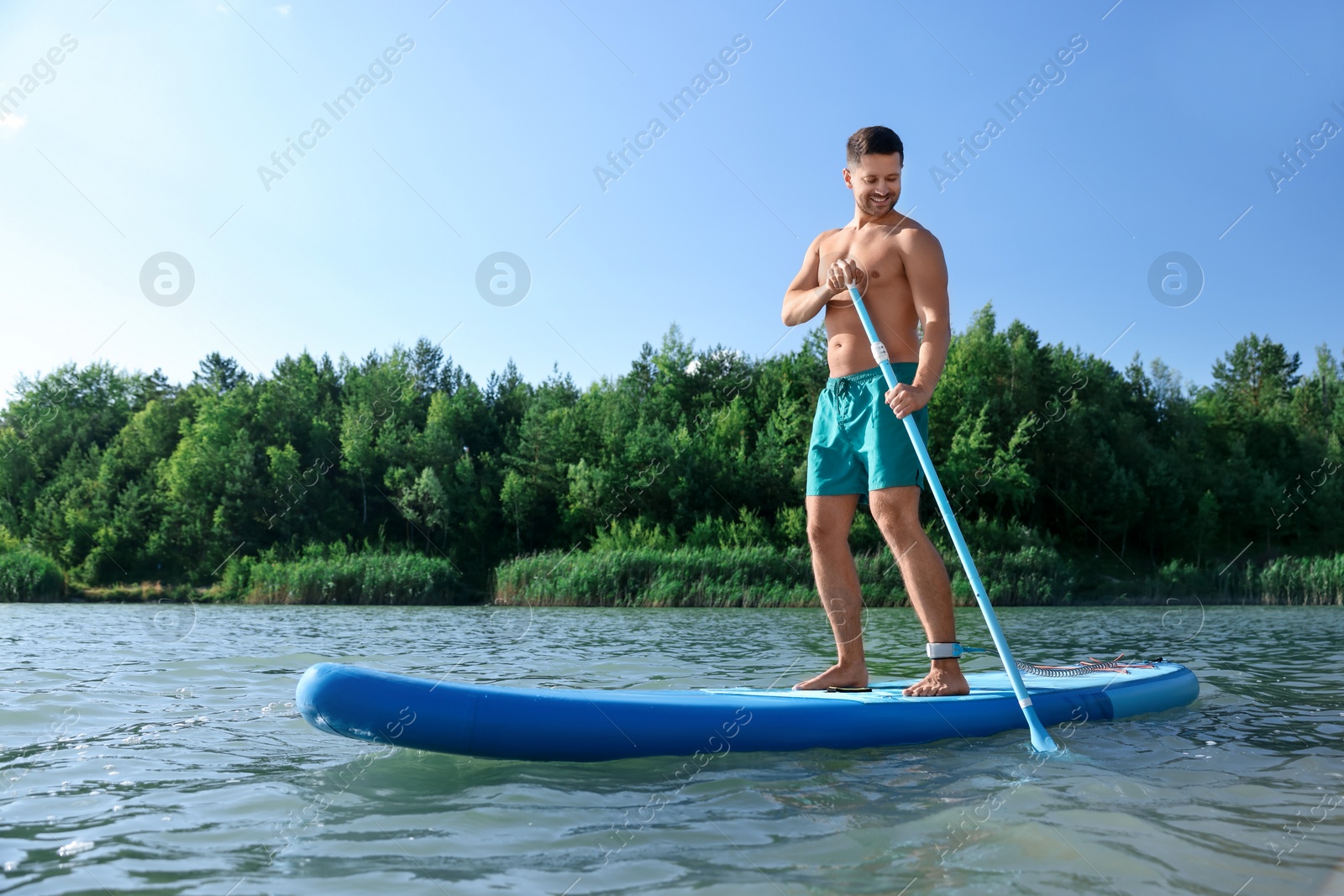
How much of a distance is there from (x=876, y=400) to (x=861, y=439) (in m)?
0.18

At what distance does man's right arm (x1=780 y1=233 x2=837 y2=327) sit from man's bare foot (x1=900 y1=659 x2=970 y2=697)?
1.59m

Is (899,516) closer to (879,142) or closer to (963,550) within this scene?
(963,550)

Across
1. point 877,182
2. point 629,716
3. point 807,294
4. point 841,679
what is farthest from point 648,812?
point 877,182

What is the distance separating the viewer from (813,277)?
4227 mm

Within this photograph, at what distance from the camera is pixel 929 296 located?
3.83 metres

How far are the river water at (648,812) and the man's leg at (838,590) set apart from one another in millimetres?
523

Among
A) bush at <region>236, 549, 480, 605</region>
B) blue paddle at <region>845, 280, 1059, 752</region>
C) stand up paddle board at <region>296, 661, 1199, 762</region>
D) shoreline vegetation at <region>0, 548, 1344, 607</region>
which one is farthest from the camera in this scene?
bush at <region>236, 549, 480, 605</region>

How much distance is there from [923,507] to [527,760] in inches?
1309

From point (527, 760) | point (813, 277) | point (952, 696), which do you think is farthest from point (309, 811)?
point (813, 277)

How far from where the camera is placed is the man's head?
3.91m

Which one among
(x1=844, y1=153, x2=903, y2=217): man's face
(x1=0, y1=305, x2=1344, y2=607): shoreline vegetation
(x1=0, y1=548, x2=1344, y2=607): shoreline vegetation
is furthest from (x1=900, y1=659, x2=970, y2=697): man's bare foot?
(x1=0, y1=305, x2=1344, y2=607): shoreline vegetation

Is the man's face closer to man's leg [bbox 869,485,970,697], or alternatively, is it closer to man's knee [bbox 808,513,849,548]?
man's leg [bbox 869,485,970,697]

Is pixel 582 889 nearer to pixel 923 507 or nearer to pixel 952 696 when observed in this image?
pixel 952 696

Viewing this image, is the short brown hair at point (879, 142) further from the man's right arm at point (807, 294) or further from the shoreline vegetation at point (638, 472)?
the shoreline vegetation at point (638, 472)
